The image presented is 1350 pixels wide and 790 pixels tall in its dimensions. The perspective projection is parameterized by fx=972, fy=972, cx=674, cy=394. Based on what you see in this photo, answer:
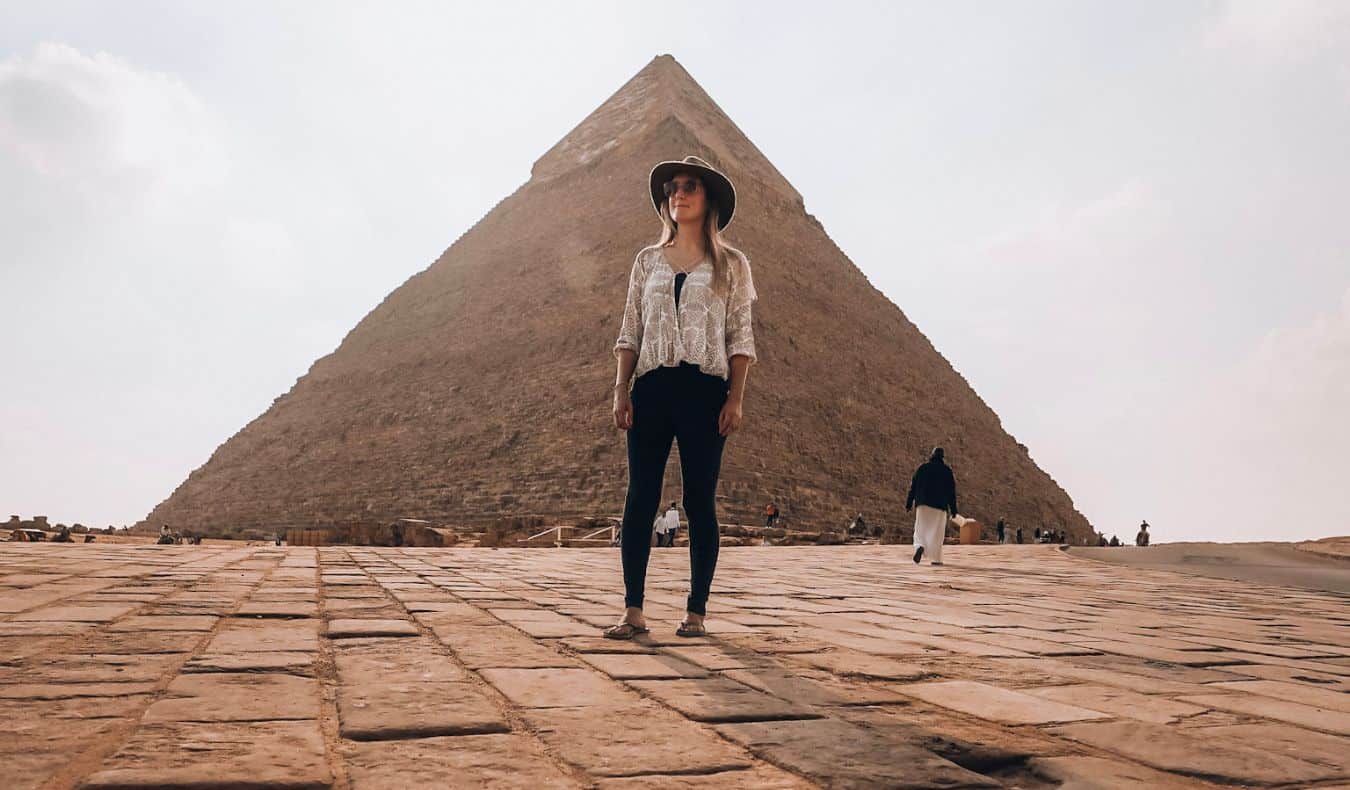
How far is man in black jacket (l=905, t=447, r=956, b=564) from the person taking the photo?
9836 mm

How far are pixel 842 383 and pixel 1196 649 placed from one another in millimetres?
36149

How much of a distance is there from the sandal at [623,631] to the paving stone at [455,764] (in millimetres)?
1345

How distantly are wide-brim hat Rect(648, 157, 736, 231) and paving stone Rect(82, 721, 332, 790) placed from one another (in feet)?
7.56

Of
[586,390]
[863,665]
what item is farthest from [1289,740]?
[586,390]

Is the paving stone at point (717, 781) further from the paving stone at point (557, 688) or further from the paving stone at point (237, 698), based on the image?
the paving stone at point (237, 698)

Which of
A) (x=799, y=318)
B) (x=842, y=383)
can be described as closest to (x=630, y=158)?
(x=799, y=318)

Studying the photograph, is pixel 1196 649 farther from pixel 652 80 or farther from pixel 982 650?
pixel 652 80

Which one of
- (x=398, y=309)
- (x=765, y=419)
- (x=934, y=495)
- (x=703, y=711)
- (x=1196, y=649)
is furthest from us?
(x=398, y=309)

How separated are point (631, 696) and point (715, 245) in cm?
183

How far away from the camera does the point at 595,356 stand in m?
32.3

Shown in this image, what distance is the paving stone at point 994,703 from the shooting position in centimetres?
187

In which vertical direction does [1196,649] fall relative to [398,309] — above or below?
below

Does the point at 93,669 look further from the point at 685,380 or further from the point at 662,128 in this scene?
the point at 662,128

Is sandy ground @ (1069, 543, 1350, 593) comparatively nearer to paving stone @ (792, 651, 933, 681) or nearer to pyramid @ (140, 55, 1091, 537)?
paving stone @ (792, 651, 933, 681)
